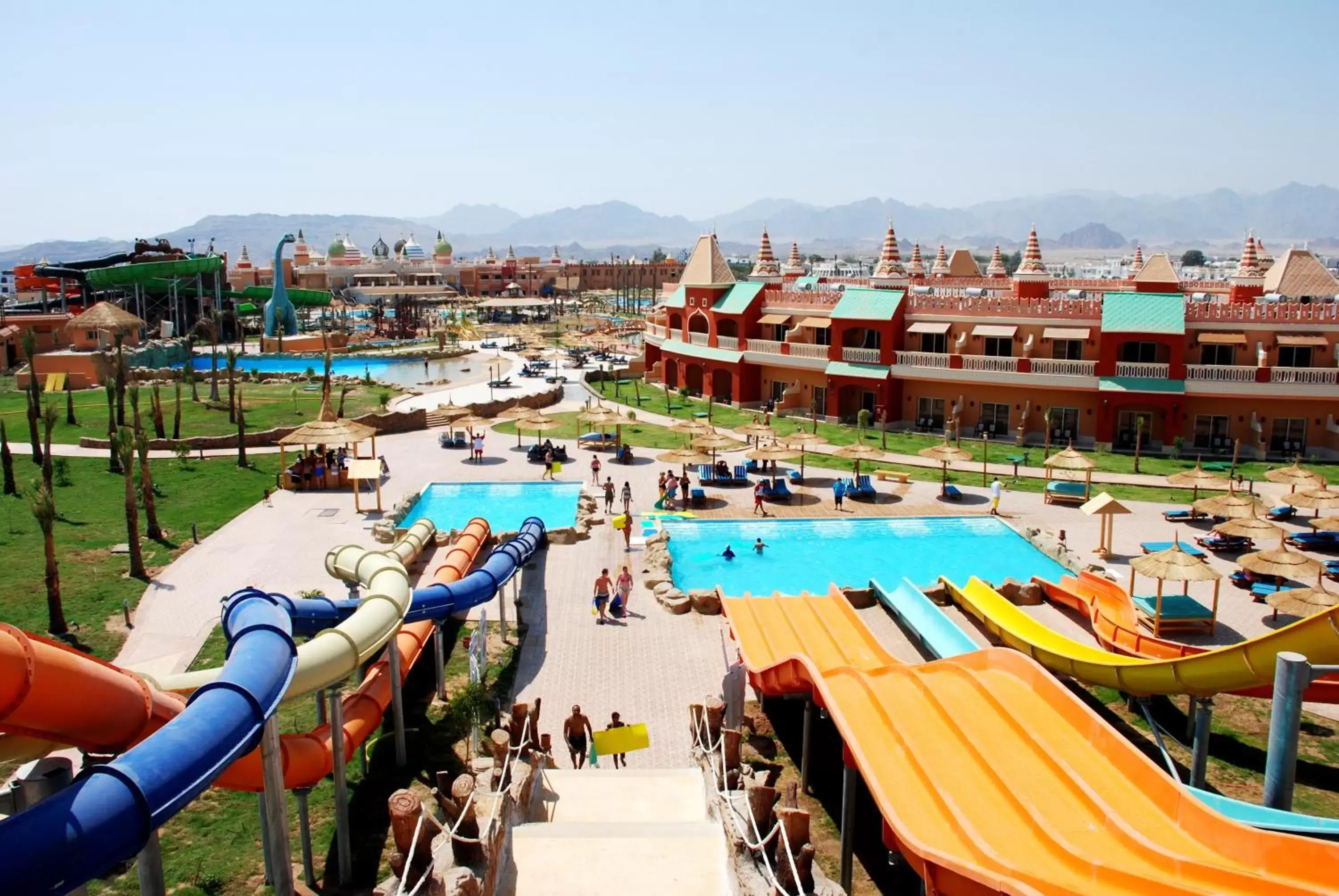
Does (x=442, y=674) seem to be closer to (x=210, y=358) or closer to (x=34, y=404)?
(x=34, y=404)

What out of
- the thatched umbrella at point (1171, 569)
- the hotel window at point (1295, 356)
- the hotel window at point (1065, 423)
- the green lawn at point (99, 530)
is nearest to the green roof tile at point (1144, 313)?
the hotel window at point (1065, 423)

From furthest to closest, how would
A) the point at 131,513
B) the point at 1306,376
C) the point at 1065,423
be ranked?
the point at 1065,423 → the point at 1306,376 → the point at 131,513

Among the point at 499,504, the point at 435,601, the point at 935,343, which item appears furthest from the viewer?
the point at 935,343

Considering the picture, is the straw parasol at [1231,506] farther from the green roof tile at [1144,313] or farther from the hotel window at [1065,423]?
the green roof tile at [1144,313]

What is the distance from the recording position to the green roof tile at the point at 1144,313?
37.5 meters

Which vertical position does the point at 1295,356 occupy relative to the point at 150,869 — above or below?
above

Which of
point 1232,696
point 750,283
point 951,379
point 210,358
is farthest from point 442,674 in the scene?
point 210,358

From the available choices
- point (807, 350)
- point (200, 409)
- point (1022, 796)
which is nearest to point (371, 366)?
point (200, 409)

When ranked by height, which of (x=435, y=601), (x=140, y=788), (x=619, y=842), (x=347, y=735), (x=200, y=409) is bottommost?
(x=347, y=735)

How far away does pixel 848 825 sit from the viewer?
1195 centimetres

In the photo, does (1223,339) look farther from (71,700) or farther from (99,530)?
(71,700)

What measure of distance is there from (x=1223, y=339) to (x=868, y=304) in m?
13.8

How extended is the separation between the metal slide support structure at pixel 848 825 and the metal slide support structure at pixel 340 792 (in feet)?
19.9

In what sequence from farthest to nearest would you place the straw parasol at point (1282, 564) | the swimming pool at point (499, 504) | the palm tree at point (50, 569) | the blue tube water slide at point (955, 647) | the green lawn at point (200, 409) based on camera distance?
the green lawn at point (200, 409)
the swimming pool at point (499, 504)
the straw parasol at point (1282, 564)
the palm tree at point (50, 569)
the blue tube water slide at point (955, 647)
